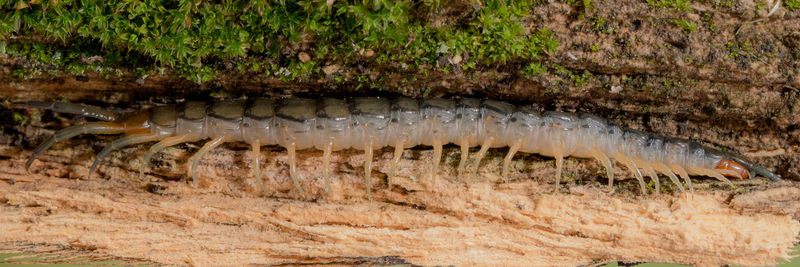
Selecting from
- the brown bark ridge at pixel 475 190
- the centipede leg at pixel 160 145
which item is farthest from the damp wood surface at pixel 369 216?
the centipede leg at pixel 160 145

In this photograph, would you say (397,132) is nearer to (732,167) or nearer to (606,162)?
(606,162)

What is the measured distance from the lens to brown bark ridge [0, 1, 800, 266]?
579 cm

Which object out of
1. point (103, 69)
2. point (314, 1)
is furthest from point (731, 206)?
point (103, 69)

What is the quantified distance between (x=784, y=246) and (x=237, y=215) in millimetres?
5460

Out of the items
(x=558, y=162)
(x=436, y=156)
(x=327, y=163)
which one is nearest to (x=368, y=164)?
(x=327, y=163)

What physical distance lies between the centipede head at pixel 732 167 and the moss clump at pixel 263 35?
2251mm

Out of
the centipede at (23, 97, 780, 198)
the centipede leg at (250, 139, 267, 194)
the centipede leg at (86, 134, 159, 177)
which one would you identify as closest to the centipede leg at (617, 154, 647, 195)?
the centipede at (23, 97, 780, 198)

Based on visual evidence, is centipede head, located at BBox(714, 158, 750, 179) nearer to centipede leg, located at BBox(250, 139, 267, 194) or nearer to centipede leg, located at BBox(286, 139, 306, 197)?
centipede leg, located at BBox(286, 139, 306, 197)

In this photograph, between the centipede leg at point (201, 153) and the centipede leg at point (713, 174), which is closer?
the centipede leg at point (201, 153)

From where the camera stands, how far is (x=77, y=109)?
19.8 ft

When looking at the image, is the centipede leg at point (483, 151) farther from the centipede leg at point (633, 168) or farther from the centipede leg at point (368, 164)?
the centipede leg at point (633, 168)

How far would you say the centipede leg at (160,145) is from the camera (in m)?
5.91

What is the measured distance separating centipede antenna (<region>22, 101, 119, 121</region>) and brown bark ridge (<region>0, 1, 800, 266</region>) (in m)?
0.21

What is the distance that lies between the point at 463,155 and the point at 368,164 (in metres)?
0.96
